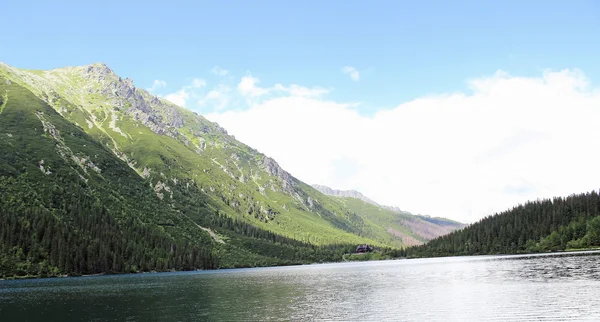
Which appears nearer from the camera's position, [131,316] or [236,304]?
[131,316]

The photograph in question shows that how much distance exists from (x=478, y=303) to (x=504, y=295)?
10446 millimetres

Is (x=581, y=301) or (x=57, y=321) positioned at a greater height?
(x=581, y=301)

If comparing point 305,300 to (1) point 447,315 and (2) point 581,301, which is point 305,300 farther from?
(2) point 581,301

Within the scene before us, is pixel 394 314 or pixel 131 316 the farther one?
pixel 131 316

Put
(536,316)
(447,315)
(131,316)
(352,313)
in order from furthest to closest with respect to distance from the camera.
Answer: (131,316), (352,313), (447,315), (536,316)

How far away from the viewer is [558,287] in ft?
285

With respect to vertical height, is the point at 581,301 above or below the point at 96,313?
above

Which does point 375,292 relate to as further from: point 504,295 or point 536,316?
point 536,316

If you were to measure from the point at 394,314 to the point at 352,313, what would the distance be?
24.1 ft

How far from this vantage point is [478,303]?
7556 centimetres

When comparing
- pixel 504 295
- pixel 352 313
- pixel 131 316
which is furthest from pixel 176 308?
pixel 504 295

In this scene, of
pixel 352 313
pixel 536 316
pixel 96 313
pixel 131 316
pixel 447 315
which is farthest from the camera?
pixel 96 313

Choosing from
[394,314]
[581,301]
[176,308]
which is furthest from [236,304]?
[581,301]

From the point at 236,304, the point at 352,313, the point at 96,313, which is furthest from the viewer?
the point at 236,304
